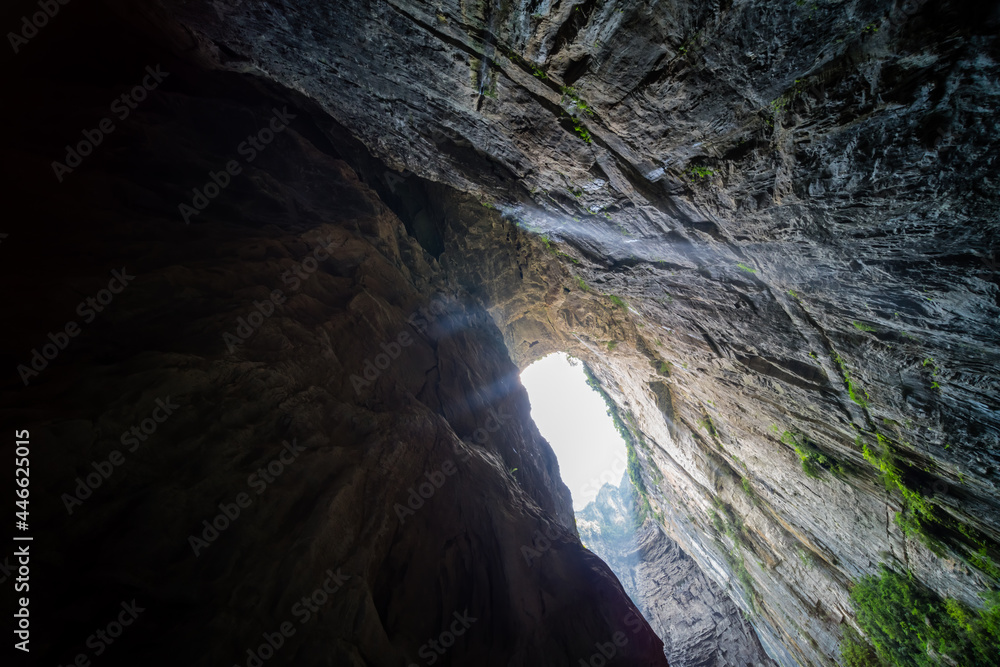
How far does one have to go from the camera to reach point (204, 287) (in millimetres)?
6418

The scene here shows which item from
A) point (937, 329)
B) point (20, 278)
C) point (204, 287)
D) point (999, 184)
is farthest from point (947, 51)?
point (20, 278)

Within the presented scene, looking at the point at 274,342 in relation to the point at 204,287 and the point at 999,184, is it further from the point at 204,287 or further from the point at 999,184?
the point at 999,184
